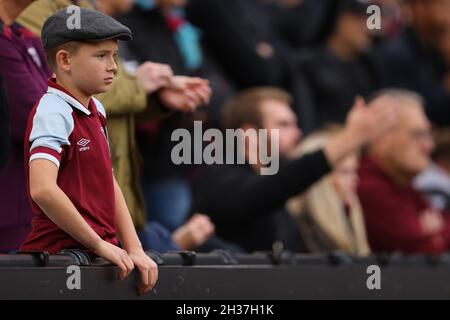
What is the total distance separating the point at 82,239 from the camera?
3.65 meters

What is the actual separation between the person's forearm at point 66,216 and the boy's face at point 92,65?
338 mm

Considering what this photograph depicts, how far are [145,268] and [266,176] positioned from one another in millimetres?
2396

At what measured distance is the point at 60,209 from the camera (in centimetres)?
357

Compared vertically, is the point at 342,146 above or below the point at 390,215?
below

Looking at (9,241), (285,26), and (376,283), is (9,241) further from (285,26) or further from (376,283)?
(285,26)

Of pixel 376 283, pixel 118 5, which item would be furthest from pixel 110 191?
pixel 118 5

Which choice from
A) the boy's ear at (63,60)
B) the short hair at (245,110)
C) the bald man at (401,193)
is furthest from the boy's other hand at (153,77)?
the bald man at (401,193)

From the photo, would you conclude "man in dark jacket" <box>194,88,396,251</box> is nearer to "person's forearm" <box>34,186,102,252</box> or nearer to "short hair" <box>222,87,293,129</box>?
"short hair" <box>222,87,293,129</box>

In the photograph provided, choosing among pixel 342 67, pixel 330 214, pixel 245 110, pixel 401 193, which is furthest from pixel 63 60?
pixel 342 67

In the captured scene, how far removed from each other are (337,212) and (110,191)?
11.6 feet

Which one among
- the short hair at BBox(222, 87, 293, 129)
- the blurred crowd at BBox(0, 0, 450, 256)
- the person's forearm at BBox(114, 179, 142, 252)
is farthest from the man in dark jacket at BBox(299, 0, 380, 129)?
the person's forearm at BBox(114, 179, 142, 252)

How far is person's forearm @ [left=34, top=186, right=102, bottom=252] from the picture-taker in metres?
3.56

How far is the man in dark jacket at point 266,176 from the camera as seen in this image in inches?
222

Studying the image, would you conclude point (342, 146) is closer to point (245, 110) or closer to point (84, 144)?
point (245, 110)
